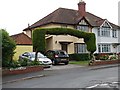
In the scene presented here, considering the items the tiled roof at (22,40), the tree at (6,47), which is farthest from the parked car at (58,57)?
the tree at (6,47)

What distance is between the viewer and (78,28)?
43281 mm

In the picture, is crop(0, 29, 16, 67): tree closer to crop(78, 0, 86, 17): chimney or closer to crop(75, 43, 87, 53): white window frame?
crop(75, 43, 87, 53): white window frame

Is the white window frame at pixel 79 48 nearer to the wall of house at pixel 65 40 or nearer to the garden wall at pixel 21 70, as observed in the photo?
the wall of house at pixel 65 40

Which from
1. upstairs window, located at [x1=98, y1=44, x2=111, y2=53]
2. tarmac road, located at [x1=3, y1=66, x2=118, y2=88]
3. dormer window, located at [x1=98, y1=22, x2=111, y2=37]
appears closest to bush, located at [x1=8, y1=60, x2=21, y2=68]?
Answer: tarmac road, located at [x1=3, y1=66, x2=118, y2=88]

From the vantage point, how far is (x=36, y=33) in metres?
28.0

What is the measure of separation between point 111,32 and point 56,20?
13.0m

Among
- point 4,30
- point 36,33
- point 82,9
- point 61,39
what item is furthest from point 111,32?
point 4,30

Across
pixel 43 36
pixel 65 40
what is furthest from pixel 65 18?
pixel 43 36

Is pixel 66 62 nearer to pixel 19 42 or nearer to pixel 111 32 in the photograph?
pixel 19 42

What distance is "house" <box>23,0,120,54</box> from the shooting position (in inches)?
1623

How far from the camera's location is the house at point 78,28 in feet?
135

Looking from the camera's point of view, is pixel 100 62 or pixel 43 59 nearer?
pixel 43 59

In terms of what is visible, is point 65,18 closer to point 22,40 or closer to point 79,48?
point 79,48

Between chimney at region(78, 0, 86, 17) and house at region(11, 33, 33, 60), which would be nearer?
house at region(11, 33, 33, 60)
